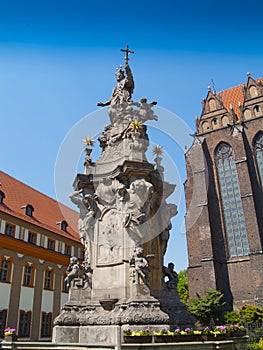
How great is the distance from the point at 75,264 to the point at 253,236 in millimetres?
27976

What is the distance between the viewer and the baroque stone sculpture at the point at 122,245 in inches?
336

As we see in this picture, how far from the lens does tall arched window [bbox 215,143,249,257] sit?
35.6 metres

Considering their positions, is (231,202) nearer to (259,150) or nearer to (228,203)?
(228,203)

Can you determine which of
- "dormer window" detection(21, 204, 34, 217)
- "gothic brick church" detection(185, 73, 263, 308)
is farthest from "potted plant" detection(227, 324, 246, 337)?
"gothic brick church" detection(185, 73, 263, 308)

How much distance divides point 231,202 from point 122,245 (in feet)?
99.5

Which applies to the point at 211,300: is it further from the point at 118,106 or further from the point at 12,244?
the point at 118,106

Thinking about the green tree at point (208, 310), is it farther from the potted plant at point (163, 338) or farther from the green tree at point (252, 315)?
the potted plant at point (163, 338)

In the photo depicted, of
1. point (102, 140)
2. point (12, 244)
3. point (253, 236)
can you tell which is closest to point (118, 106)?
point (102, 140)

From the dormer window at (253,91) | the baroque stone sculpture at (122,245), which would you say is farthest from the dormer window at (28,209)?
the dormer window at (253,91)

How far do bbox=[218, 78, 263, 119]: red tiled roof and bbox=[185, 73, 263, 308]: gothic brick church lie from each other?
9.07 ft

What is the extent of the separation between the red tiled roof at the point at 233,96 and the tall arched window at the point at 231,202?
8.69m

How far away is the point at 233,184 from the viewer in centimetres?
3812

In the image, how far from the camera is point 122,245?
377 inches

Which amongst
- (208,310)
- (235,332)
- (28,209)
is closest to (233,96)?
(208,310)
